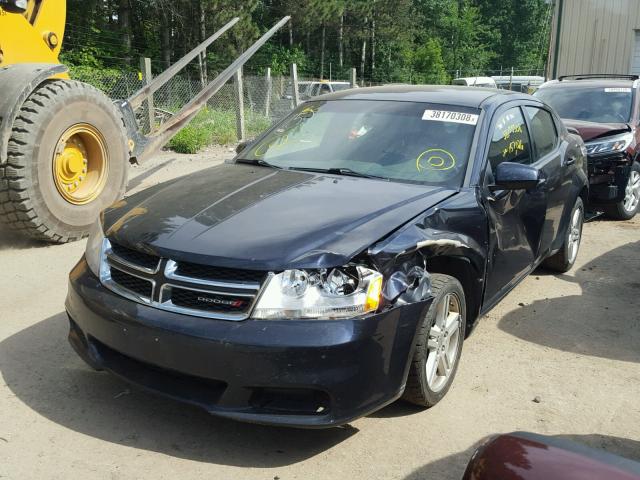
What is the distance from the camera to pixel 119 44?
26.8 metres

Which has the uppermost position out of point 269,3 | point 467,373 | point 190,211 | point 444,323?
point 269,3

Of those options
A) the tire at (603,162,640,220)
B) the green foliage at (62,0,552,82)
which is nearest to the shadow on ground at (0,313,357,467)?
the tire at (603,162,640,220)

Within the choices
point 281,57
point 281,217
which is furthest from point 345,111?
point 281,57

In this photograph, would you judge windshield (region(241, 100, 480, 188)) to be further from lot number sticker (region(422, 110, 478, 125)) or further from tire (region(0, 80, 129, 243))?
tire (region(0, 80, 129, 243))

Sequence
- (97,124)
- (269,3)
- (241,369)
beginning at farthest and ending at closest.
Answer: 1. (269,3)
2. (97,124)
3. (241,369)

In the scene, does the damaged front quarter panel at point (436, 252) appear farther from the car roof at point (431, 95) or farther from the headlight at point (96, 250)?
the headlight at point (96, 250)

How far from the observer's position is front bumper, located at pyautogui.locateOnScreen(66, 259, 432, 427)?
2.72m

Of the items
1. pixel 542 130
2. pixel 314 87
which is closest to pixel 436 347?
pixel 542 130

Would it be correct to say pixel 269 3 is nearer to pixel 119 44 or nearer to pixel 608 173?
pixel 119 44

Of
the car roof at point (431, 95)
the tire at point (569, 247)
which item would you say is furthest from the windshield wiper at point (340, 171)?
the tire at point (569, 247)

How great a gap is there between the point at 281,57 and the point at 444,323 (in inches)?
1398

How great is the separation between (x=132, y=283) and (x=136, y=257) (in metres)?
0.13

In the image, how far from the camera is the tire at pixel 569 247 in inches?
227

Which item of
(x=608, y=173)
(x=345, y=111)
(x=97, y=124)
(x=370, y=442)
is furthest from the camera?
(x=608, y=173)
